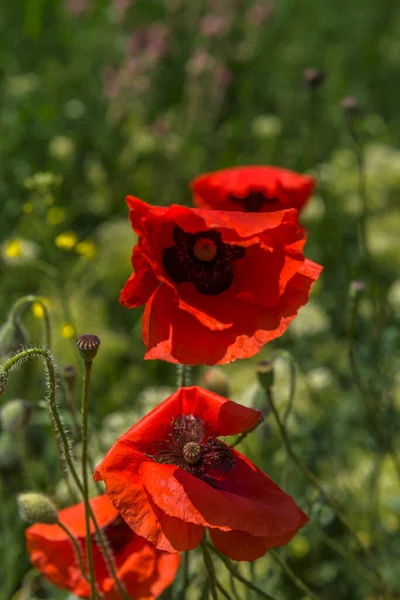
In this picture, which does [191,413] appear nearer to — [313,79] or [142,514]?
[142,514]

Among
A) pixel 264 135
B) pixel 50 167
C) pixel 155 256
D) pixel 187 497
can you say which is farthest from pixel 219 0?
pixel 187 497

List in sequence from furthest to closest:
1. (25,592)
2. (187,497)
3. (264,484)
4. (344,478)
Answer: (344,478) → (25,592) → (264,484) → (187,497)

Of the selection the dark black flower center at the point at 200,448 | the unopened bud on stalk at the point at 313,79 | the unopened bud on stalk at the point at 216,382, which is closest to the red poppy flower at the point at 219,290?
the dark black flower center at the point at 200,448

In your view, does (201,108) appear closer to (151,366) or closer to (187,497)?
(151,366)

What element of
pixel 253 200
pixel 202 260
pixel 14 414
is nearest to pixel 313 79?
pixel 253 200

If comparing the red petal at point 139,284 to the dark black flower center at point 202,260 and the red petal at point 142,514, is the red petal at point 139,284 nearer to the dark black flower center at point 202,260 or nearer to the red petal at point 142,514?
the dark black flower center at point 202,260

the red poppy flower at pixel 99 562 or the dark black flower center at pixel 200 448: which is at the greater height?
the dark black flower center at pixel 200 448

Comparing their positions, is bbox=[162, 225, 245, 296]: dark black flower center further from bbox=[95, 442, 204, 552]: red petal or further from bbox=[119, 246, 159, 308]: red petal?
bbox=[95, 442, 204, 552]: red petal
